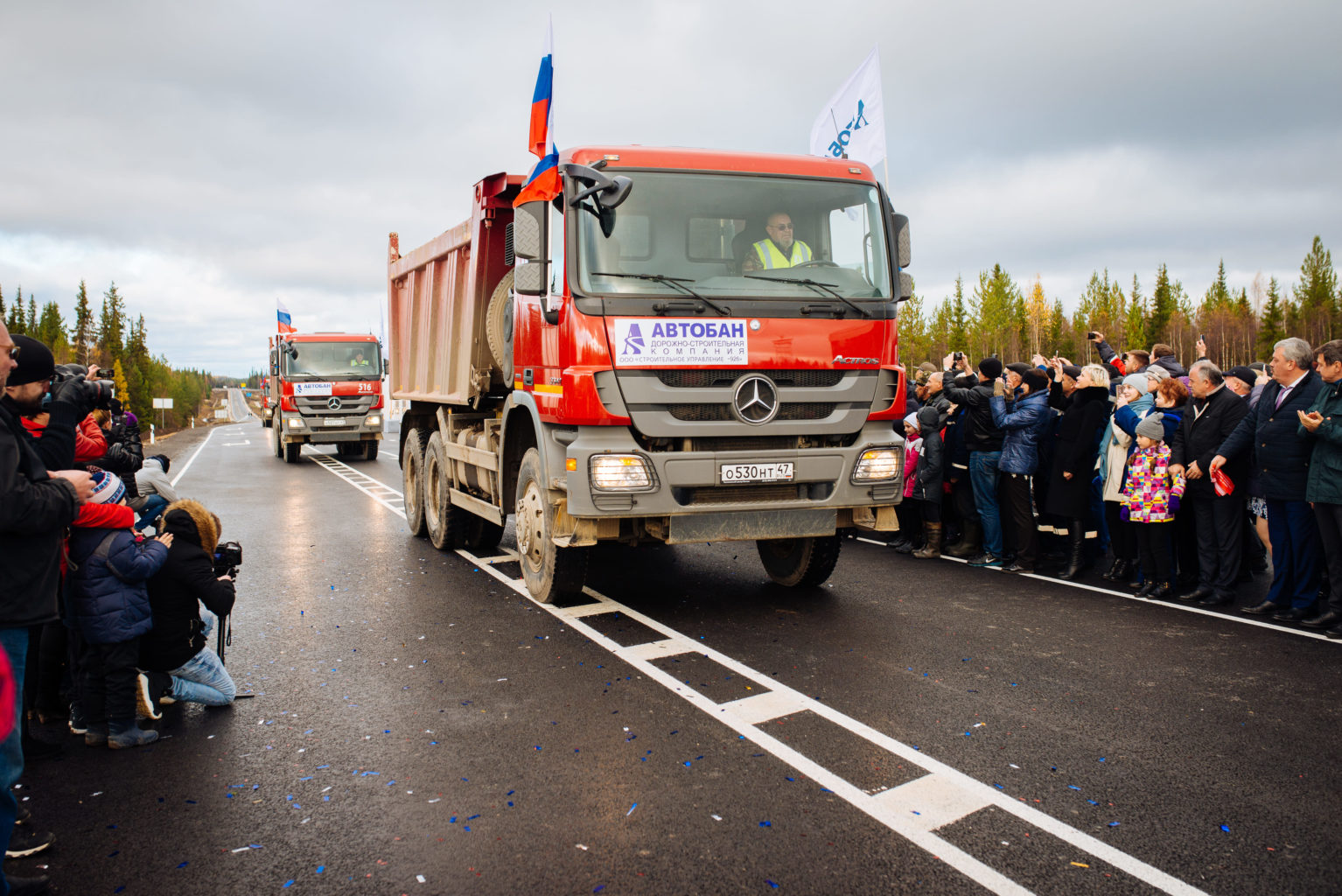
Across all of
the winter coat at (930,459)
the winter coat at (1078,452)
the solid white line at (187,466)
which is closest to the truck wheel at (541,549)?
the winter coat at (930,459)

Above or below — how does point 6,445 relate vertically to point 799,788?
above

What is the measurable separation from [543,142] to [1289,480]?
244 inches

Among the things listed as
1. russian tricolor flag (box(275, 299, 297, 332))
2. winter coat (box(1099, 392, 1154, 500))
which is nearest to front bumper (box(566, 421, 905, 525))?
winter coat (box(1099, 392, 1154, 500))

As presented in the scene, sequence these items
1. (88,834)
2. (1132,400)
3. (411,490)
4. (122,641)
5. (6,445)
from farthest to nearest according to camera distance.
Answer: (411,490)
(1132,400)
(122,641)
(88,834)
(6,445)

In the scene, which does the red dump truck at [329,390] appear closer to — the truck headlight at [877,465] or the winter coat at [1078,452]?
the winter coat at [1078,452]

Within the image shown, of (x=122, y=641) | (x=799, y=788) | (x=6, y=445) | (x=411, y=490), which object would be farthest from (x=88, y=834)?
(x=411, y=490)

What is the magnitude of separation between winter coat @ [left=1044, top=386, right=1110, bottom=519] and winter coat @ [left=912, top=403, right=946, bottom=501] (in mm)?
1184

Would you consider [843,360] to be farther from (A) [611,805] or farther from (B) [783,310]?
(A) [611,805]

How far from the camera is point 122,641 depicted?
4.20m

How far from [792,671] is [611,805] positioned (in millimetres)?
1915

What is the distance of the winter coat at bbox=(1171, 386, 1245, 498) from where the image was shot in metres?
6.98

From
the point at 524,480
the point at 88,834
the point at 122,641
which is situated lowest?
the point at 88,834

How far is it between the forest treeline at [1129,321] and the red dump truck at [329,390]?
203ft

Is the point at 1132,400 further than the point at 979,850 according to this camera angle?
Yes
